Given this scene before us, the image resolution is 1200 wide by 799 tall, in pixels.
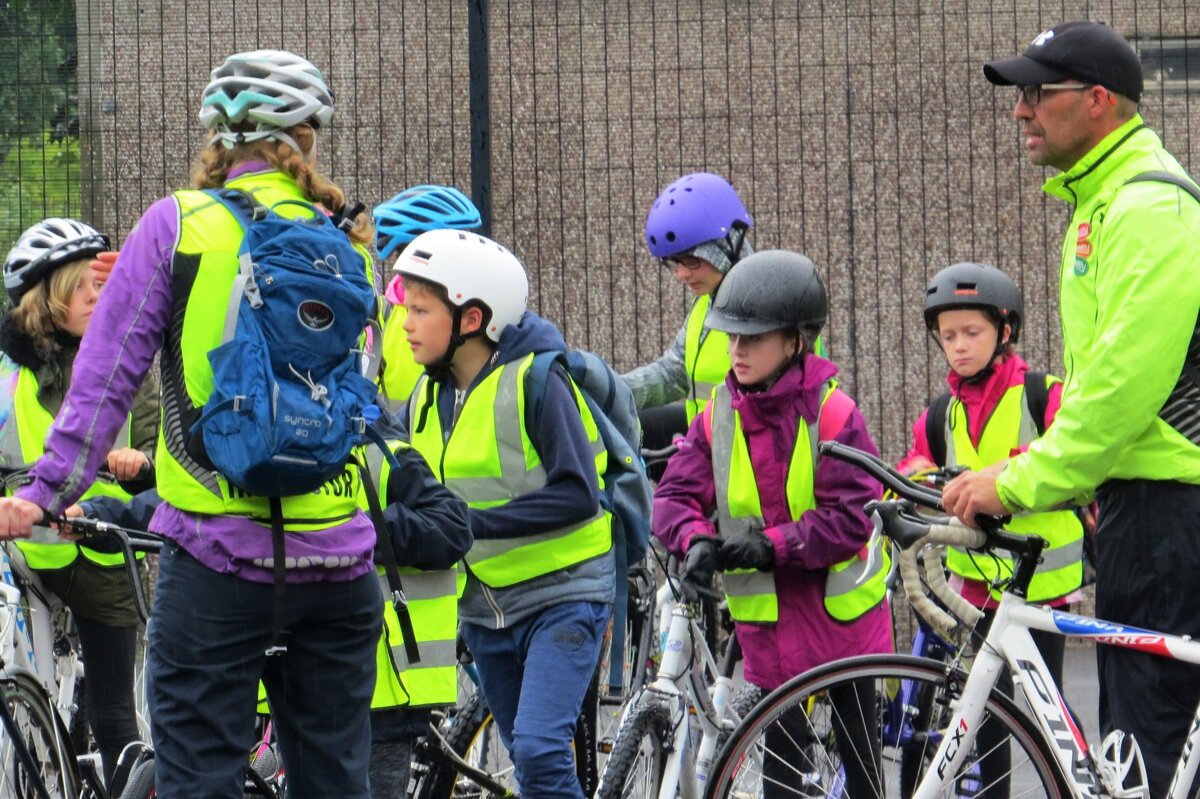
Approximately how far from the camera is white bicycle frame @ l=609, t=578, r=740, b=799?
5.19 meters

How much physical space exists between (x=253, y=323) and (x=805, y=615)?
2095 millimetres

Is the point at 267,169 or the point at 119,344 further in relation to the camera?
the point at 267,169

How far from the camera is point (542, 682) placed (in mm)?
4984

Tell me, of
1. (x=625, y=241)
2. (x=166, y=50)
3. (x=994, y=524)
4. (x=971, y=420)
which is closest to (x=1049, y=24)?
(x=625, y=241)

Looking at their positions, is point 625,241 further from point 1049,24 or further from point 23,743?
point 23,743

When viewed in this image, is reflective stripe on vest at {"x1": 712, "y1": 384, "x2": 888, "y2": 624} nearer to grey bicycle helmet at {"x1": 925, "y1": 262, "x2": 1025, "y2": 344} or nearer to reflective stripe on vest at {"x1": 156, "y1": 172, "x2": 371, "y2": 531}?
grey bicycle helmet at {"x1": 925, "y1": 262, "x2": 1025, "y2": 344}

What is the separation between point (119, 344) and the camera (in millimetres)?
3770

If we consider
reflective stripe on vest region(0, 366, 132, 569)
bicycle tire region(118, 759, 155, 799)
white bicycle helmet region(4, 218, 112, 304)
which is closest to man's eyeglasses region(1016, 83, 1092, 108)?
bicycle tire region(118, 759, 155, 799)

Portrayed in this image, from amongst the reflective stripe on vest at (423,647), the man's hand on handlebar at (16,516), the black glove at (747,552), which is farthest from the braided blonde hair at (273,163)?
the black glove at (747,552)

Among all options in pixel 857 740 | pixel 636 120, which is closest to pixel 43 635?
pixel 857 740

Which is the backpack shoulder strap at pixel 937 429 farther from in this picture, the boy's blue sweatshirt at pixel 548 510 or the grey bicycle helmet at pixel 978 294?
the boy's blue sweatshirt at pixel 548 510

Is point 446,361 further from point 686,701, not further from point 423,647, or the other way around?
point 686,701

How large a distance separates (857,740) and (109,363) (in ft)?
6.59

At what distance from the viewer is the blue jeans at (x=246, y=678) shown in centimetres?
377
